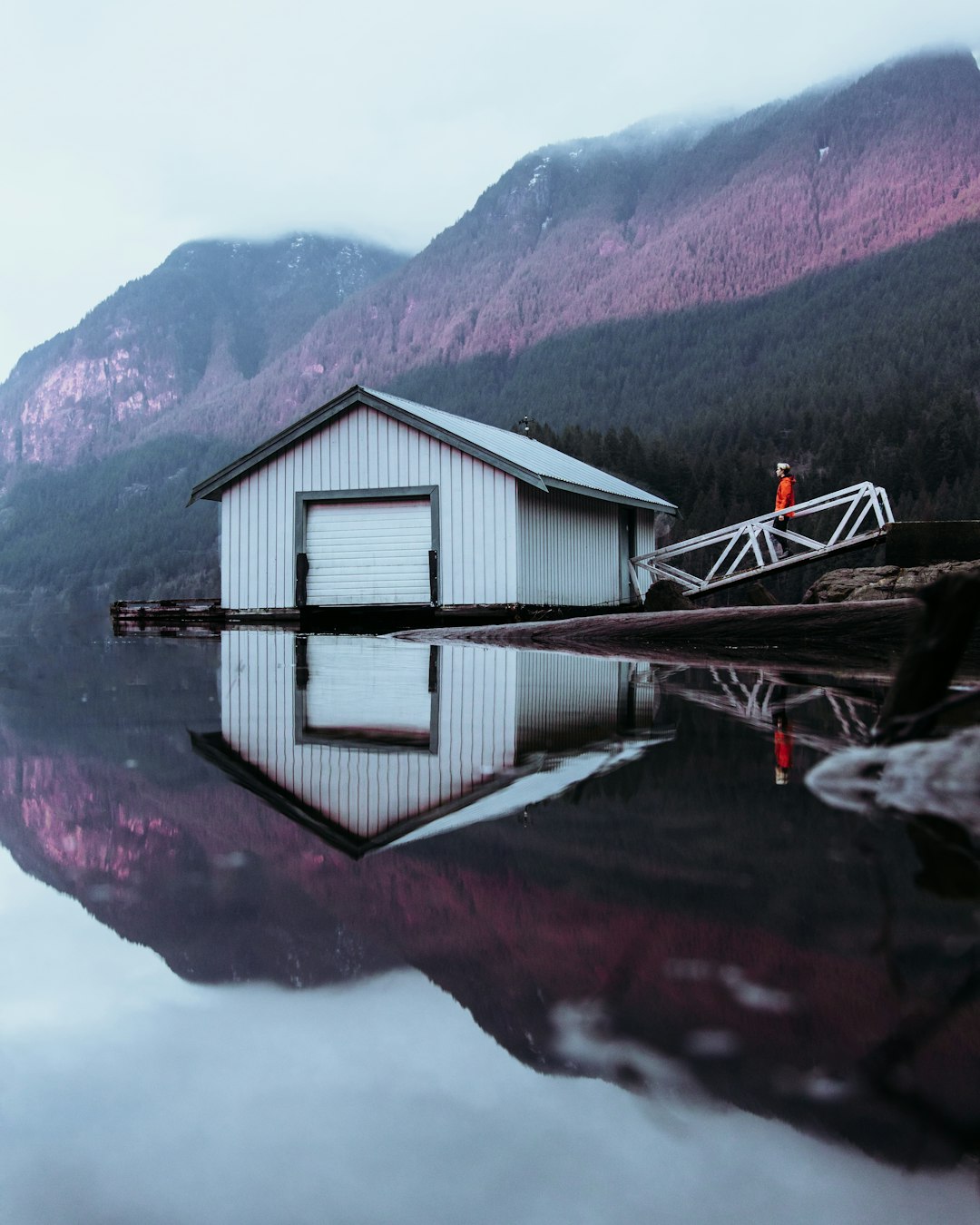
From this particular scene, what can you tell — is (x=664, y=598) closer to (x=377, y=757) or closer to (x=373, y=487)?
(x=373, y=487)

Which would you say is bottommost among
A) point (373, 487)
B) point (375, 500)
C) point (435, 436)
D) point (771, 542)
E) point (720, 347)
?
point (771, 542)

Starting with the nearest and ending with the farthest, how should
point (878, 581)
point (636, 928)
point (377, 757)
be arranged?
point (636, 928) → point (377, 757) → point (878, 581)

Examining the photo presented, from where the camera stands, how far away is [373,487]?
18.5 meters

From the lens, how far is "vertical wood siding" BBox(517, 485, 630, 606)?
18141 mm

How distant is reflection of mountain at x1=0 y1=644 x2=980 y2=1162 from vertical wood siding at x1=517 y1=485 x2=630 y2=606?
15.8 metres

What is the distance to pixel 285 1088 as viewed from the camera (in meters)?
0.92

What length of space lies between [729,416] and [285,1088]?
98.9m

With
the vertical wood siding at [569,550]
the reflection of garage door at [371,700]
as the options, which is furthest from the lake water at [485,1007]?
the vertical wood siding at [569,550]

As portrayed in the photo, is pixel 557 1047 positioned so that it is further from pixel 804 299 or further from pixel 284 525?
pixel 804 299

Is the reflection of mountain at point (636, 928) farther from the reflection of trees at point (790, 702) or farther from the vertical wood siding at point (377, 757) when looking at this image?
the reflection of trees at point (790, 702)

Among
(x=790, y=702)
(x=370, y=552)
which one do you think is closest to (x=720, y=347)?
(x=370, y=552)

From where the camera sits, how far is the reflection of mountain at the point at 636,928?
921 mm

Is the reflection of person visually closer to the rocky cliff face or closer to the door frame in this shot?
the door frame

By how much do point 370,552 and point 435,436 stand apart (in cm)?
230
